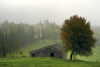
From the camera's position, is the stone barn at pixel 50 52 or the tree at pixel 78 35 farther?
the stone barn at pixel 50 52

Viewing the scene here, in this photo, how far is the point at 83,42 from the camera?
24.5 m

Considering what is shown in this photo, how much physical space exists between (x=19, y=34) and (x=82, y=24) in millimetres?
84987

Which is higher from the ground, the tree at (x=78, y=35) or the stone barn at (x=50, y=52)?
the tree at (x=78, y=35)

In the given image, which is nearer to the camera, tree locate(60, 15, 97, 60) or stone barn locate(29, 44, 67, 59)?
tree locate(60, 15, 97, 60)

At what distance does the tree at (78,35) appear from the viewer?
2386 centimetres

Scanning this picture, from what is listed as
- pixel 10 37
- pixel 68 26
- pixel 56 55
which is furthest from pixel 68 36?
pixel 10 37

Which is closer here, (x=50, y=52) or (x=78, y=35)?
(x=78, y=35)

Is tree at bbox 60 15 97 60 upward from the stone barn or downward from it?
upward

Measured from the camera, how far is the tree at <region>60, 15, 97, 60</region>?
78.3 ft

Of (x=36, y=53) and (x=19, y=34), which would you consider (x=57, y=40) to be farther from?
(x=36, y=53)

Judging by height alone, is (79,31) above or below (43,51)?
above

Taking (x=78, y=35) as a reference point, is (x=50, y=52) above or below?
below

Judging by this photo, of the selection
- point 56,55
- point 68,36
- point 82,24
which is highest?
point 82,24

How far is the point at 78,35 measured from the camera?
24156mm
